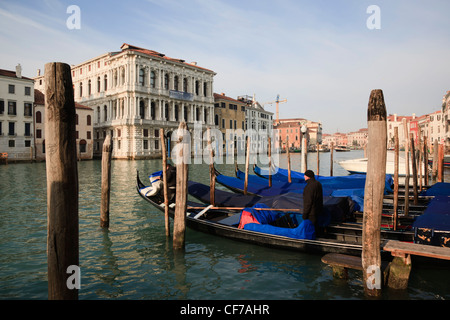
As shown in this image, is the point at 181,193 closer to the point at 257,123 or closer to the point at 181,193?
the point at 181,193

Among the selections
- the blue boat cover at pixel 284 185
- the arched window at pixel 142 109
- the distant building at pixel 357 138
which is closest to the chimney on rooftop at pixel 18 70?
the arched window at pixel 142 109

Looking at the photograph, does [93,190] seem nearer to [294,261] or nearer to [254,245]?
[254,245]

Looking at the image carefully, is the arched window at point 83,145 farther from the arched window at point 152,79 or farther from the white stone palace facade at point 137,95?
the arched window at point 152,79

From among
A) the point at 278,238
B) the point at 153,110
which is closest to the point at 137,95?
the point at 153,110

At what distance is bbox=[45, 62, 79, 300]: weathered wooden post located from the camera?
112 inches

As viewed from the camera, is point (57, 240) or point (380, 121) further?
point (380, 121)

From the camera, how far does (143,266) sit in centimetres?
522

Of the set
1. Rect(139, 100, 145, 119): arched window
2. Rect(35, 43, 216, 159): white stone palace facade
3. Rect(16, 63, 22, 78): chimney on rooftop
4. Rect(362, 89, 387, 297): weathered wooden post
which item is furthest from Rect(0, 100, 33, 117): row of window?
Rect(362, 89, 387, 297): weathered wooden post

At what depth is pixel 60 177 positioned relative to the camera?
2.90 m

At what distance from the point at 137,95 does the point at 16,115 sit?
11.1 metres

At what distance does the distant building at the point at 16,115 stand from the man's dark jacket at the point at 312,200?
94.4 feet

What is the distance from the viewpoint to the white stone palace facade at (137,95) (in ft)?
114

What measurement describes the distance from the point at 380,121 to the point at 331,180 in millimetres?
8269
